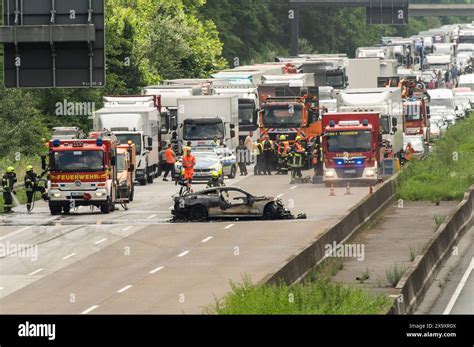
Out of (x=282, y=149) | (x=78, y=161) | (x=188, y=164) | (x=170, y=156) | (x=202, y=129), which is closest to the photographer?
(x=78, y=161)

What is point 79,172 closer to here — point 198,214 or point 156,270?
point 198,214

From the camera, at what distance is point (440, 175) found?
60938mm

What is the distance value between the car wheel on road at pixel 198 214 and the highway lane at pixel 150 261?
0.68 m

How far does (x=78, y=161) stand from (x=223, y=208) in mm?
4649

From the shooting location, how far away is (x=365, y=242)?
149 feet

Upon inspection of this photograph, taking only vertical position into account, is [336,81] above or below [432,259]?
above

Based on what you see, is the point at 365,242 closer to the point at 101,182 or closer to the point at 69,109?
the point at 101,182

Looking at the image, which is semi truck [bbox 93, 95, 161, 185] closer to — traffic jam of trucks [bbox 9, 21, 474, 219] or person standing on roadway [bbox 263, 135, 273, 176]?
traffic jam of trucks [bbox 9, 21, 474, 219]

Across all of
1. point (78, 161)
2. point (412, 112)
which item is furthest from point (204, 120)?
point (78, 161)
